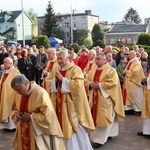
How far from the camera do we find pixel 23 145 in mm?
4082

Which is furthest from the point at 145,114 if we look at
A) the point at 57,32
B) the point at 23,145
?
the point at 57,32

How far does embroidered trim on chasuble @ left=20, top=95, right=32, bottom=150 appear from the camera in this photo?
387cm

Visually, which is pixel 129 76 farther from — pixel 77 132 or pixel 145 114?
pixel 77 132

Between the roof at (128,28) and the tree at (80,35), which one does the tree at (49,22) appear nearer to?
the tree at (80,35)

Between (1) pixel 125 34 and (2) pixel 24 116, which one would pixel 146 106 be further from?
(1) pixel 125 34

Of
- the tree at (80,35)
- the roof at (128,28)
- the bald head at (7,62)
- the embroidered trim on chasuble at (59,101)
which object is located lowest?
the embroidered trim on chasuble at (59,101)

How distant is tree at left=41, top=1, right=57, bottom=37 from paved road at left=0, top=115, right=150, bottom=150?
49.3m

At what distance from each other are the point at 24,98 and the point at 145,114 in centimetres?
323

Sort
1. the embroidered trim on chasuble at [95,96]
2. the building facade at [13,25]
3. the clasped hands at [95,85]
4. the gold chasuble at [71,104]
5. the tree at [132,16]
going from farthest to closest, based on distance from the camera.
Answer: the tree at [132,16] → the building facade at [13,25] → the embroidered trim on chasuble at [95,96] → the clasped hands at [95,85] → the gold chasuble at [71,104]

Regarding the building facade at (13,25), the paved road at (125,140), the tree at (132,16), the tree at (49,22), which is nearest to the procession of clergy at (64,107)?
the paved road at (125,140)

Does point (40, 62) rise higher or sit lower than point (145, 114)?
higher

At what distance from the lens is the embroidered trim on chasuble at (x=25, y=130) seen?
3867 millimetres

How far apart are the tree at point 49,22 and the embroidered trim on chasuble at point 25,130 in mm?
51780

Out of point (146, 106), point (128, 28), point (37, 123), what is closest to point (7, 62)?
point (37, 123)
